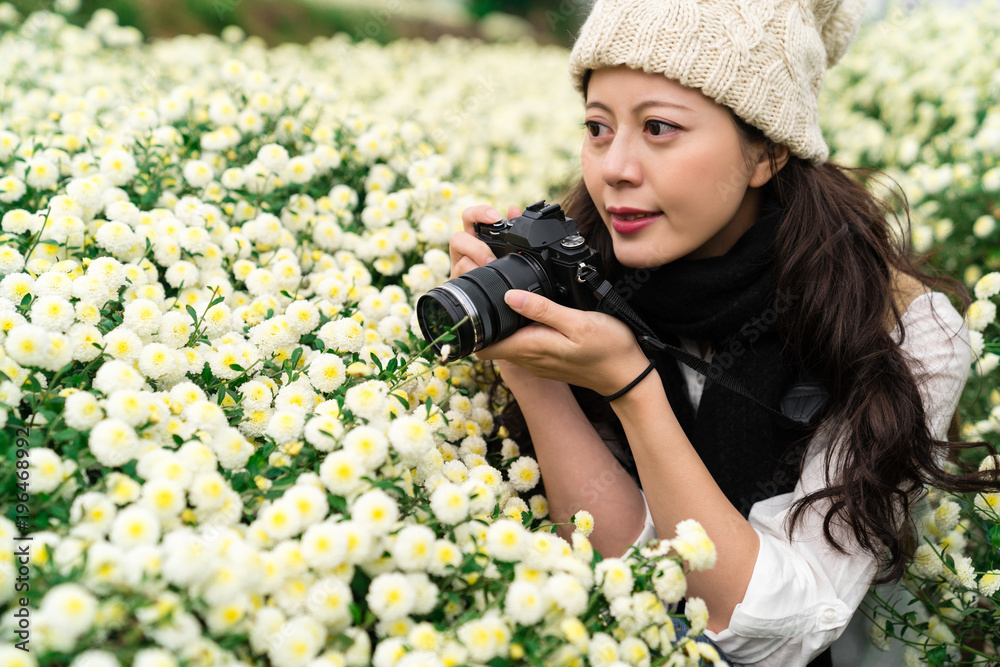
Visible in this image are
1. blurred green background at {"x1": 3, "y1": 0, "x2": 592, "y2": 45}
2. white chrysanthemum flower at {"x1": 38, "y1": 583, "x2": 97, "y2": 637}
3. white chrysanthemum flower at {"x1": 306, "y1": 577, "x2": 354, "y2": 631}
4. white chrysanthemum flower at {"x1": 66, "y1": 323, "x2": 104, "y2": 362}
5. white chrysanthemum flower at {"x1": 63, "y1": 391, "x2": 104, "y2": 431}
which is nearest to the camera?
white chrysanthemum flower at {"x1": 38, "y1": 583, "x2": 97, "y2": 637}

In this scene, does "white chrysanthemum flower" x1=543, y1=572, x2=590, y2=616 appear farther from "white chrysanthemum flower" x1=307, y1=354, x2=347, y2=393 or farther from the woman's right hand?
the woman's right hand

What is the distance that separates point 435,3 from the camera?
1072cm

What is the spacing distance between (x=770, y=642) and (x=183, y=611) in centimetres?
104

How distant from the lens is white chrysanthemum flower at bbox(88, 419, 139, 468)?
84 centimetres

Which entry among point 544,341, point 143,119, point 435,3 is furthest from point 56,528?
point 435,3

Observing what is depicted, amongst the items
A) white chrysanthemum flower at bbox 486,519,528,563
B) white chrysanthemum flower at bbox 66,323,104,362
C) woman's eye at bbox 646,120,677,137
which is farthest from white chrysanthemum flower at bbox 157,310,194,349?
woman's eye at bbox 646,120,677,137

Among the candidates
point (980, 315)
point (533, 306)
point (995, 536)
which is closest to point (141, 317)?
point (533, 306)

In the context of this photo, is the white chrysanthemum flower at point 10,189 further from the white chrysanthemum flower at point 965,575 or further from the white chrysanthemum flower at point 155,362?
the white chrysanthemum flower at point 965,575

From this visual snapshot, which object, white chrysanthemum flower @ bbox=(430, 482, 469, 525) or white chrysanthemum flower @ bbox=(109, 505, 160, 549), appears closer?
white chrysanthemum flower @ bbox=(109, 505, 160, 549)

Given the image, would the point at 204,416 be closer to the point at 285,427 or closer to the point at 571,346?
the point at 285,427

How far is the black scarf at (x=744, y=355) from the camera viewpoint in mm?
1460

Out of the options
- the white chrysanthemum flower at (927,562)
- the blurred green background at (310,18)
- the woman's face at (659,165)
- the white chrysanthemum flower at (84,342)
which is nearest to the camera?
the white chrysanthemum flower at (84,342)

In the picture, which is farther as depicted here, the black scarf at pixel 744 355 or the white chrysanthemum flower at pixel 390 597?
the black scarf at pixel 744 355

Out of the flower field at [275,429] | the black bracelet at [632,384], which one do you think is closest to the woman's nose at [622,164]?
the black bracelet at [632,384]
